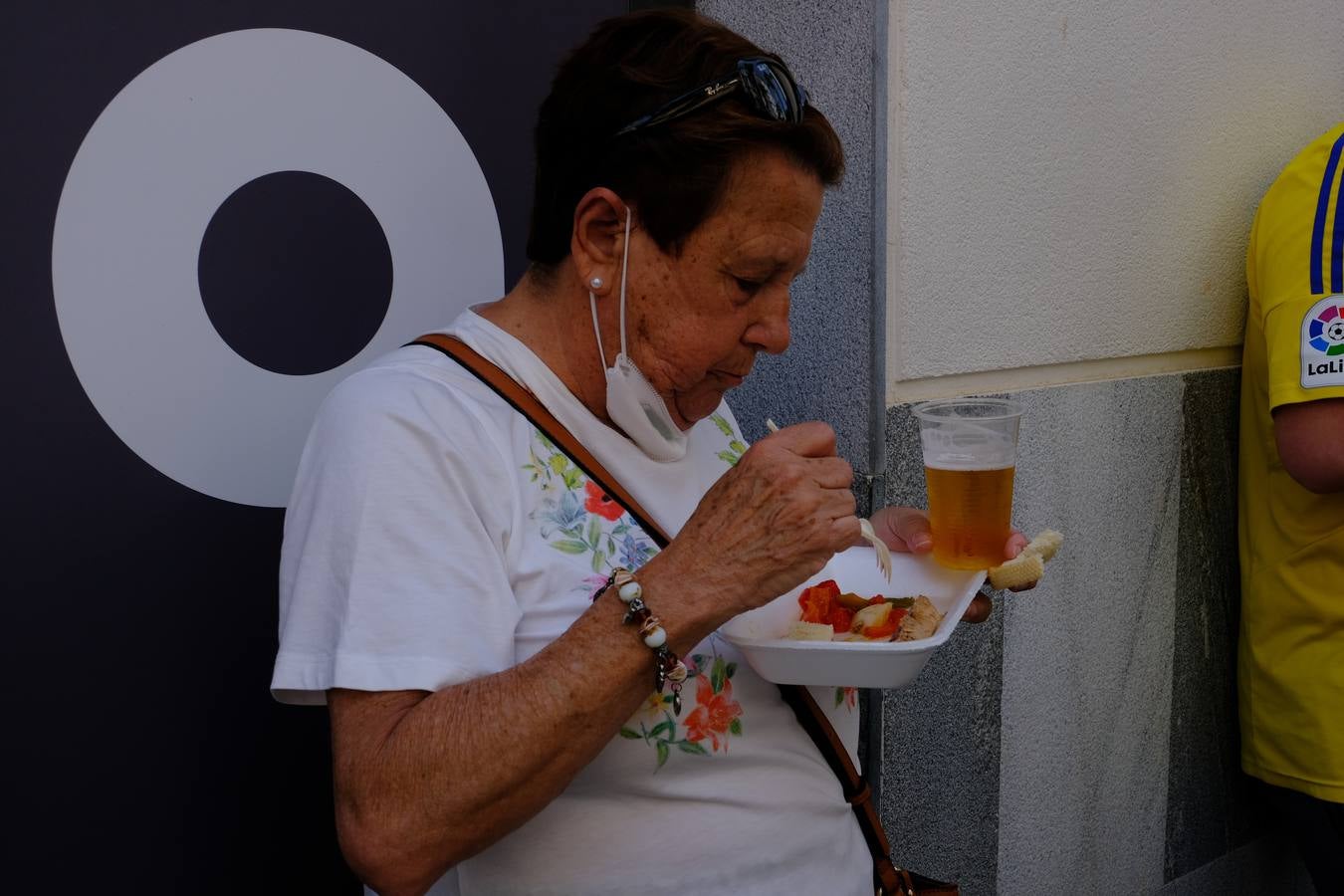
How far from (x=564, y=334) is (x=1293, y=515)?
87.1 inches

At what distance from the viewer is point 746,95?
160cm

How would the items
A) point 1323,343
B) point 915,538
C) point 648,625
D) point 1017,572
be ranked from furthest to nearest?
point 1323,343
point 915,538
point 1017,572
point 648,625

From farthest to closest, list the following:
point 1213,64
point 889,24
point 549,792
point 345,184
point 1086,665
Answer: point 1213,64, point 1086,665, point 889,24, point 345,184, point 549,792

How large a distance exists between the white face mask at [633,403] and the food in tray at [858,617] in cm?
32

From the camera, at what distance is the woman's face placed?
64.7 inches

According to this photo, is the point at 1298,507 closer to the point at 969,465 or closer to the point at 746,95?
the point at 969,465

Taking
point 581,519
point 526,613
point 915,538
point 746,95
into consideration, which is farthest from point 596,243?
point 915,538

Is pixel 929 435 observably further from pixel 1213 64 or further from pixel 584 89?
pixel 1213 64

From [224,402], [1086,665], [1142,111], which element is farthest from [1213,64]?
[224,402]

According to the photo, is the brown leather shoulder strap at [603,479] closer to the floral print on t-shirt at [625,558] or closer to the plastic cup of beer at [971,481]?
the floral print on t-shirt at [625,558]

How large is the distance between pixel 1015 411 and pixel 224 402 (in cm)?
129

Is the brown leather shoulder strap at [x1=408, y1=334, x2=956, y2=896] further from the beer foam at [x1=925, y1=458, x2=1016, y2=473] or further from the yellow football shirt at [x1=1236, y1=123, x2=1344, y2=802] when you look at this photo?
the yellow football shirt at [x1=1236, y1=123, x2=1344, y2=802]

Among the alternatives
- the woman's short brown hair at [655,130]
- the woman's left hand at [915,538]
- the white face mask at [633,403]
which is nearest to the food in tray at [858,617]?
the woman's left hand at [915,538]

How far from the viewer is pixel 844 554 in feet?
6.92
